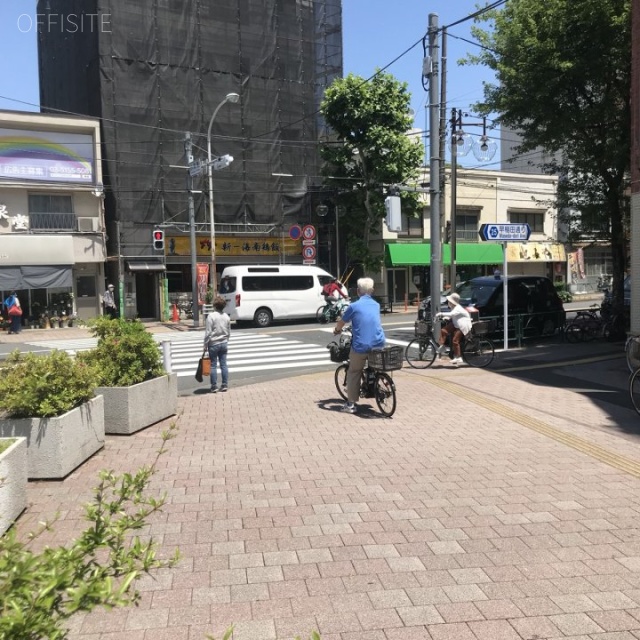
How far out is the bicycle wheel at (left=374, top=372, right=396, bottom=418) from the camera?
26.8ft

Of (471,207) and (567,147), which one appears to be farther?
(471,207)

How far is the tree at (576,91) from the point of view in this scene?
14594 mm

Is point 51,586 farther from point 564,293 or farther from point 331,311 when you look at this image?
point 564,293

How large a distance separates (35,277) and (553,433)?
23841 millimetres

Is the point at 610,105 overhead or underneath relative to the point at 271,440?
overhead

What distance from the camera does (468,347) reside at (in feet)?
41.2

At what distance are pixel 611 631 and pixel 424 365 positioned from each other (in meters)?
9.65

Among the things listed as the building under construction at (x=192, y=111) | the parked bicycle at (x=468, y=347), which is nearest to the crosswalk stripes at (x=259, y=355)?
the parked bicycle at (x=468, y=347)

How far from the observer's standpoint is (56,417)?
18.4ft

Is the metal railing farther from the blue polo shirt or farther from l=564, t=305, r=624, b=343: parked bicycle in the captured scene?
the blue polo shirt

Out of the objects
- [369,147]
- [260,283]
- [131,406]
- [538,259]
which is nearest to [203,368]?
[131,406]

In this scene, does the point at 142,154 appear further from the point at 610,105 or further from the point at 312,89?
the point at 610,105

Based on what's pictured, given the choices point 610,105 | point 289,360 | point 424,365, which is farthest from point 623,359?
point 289,360

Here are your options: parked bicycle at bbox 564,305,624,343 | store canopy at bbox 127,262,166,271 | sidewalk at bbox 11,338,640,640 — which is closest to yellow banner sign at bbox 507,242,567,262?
store canopy at bbox 127,262,166,271
